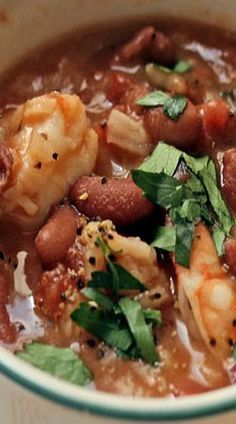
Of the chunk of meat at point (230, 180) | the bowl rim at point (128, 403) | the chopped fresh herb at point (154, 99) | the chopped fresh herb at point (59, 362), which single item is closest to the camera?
the bowl rim at point (128, 403)

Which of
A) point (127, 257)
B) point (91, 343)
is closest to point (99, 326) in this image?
point (91, 343)

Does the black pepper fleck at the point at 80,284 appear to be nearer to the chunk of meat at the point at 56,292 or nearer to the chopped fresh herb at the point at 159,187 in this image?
the chunk of meat at the point at 56,292

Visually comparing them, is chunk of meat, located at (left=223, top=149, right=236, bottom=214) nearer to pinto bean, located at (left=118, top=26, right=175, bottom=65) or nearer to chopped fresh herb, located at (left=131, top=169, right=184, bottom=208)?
A: chopped fresh herb, located at (left=131, top=169, right=184, bottom=208)

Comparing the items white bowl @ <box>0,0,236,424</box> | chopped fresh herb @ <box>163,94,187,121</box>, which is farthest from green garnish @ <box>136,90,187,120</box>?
white bowl @ <box>0,0,236,424</box>

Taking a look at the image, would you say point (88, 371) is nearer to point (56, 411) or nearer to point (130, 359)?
point (130, 359)

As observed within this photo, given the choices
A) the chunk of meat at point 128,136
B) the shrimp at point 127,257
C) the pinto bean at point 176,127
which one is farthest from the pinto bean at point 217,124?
the shrimp at point 127,257

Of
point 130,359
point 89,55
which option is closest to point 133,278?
point 130,359

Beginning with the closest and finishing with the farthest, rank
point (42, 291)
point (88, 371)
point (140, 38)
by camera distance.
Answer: point (88, 371)
point (42, 291)
point (140, 38)
